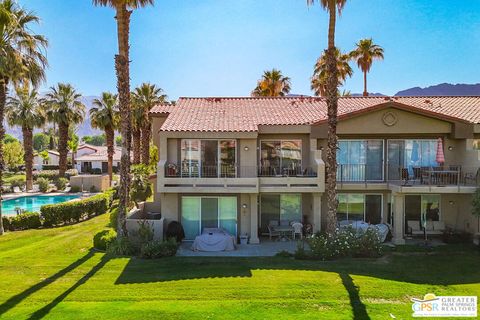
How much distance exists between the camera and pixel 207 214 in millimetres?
22031

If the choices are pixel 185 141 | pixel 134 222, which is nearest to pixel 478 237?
pixel 185 141

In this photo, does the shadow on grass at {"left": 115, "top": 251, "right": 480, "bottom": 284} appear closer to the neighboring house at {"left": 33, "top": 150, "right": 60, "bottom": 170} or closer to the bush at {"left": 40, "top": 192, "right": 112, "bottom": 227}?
the bush at {"left": 40, "top": 192, "right": 112, "bottom": 227}

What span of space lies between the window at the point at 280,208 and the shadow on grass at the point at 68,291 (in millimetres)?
9478

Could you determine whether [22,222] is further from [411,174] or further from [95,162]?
[95,162]

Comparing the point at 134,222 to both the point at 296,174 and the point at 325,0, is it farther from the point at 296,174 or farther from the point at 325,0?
the point at 325,0

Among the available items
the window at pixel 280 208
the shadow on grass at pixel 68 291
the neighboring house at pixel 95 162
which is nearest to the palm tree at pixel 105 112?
the neighboring house at pixel 95 162

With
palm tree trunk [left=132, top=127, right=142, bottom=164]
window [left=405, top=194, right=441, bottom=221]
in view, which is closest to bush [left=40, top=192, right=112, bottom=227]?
palm tree trunk [left=132, top=127, right=142, bottom=164]

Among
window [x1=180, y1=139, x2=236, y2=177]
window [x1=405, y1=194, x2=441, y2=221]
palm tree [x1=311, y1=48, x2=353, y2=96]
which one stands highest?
palm tree [x1=311, y1=48, x2=353, y2=96]

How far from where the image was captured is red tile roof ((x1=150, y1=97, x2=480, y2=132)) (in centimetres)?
2164

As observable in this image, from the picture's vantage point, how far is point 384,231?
20734 mm

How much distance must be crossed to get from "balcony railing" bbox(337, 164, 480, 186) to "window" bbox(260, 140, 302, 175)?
2.62 metres

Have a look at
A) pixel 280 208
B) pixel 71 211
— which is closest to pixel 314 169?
pixel 280 208

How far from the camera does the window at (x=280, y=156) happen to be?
22859 mm

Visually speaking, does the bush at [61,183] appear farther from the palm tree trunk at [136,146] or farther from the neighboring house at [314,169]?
the neighboring house at [314,169]
